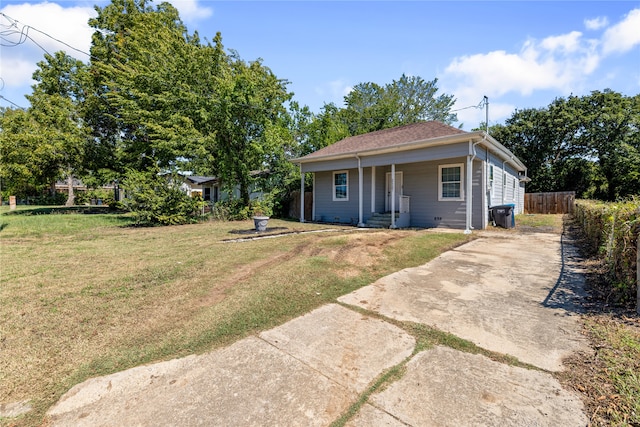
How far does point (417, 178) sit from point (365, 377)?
33.9ft

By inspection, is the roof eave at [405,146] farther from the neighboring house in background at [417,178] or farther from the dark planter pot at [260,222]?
the dark planter pot at [260,222]

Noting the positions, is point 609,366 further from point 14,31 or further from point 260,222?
point 14,31

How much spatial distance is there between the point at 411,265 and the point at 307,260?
6.48ft

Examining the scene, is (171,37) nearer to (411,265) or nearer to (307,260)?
(307,260)

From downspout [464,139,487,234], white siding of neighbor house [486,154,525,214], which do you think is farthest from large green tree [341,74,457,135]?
downspout [464,139,487,234]

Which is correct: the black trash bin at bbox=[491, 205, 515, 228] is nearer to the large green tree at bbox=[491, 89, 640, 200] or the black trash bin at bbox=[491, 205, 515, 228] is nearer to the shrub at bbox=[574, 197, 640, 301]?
the shrub at bbox=[574, 197, 640, 301]

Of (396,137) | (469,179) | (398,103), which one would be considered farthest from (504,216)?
(398,103)

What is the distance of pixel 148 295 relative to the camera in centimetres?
386

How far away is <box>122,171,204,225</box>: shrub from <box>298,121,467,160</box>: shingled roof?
624 cm

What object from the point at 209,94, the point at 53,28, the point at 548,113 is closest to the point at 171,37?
the point at 209,94

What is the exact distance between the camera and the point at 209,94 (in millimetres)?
15602

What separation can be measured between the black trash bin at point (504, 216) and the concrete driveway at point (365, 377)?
7.69m

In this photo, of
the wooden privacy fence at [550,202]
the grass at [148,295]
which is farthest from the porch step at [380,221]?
the wooden privacy fence at [550,202]

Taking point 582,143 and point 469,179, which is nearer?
point 469,179
